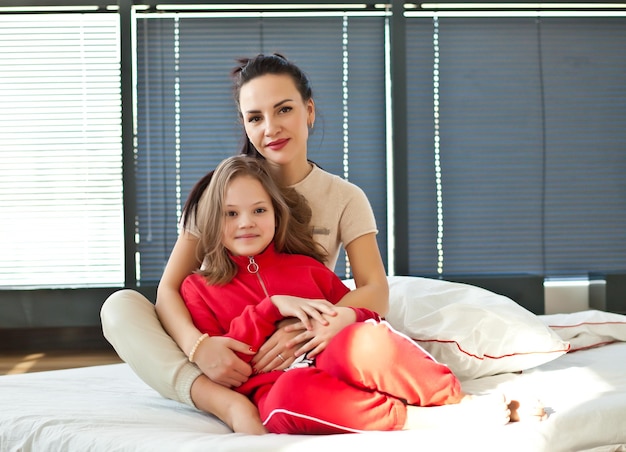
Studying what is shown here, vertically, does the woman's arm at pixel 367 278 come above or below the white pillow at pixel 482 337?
above

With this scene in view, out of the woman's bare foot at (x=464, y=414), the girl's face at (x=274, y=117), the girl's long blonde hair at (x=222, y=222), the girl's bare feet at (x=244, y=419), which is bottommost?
the girl's bare feet at (x=244, y=419)

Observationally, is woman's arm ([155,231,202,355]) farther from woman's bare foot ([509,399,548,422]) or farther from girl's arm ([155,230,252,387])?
woman's bare foot ([509,399,548,422])

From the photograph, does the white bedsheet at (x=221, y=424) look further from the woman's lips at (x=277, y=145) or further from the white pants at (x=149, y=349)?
the woman's lips at (x=277, y=145)

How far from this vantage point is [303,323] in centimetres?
147

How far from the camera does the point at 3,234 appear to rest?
3.79m

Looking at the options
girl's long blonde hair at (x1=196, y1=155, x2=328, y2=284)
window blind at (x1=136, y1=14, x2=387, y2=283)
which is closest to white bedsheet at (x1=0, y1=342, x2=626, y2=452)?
girl's long blonde hair at (x1=196, y1=155, x2=328, y2=284)

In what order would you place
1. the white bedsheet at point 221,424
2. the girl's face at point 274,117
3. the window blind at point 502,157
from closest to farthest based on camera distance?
the white bedsheet at point 221,424 < the girl's face at point 274,117 < the window blind at point 502,157

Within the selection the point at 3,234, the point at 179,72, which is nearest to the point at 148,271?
the point at 3,234

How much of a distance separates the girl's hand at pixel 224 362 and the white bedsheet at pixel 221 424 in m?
0.09

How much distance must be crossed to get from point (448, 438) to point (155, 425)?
1.86 ft

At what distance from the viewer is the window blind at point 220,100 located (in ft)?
12.5

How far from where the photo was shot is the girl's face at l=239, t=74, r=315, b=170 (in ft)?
6.10

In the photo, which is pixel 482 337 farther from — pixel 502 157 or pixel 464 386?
pixel 502 157

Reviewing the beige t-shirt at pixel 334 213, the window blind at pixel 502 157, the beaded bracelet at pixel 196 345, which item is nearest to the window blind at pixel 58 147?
the window blind at pixel 502 157
